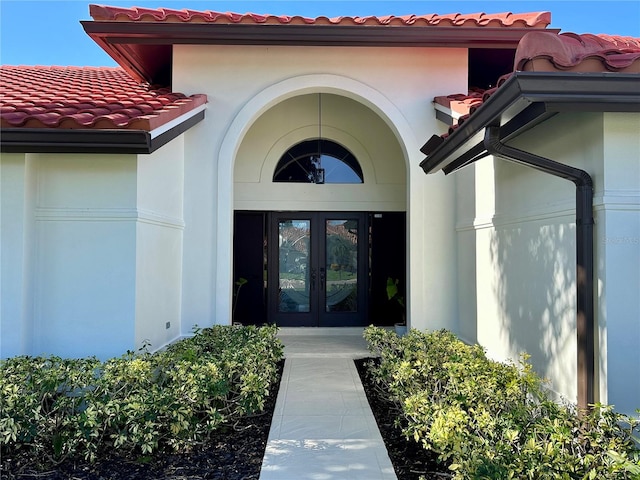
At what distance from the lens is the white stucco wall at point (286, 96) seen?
7.82 meters

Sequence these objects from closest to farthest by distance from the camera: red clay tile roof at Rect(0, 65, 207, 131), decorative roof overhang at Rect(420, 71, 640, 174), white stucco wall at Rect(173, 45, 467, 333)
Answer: decorative roof overhang at Rect(420, 71, 640, 174) → red clay tile roof at Rect(0, 65, 207, 131) → white stucco wall at Rect(173, 45, 467, 333)

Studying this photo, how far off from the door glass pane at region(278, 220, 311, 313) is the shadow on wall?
5.36 m

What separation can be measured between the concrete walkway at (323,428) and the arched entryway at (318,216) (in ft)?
9.44

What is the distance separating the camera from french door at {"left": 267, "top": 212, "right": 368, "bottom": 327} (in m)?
10.9

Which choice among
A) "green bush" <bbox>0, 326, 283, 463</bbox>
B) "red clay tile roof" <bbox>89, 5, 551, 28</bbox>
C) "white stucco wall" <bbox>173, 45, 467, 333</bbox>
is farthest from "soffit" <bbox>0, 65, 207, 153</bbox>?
"green bush" <bbox>0, 326, 283, 463</bbox>

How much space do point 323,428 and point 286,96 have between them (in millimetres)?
5803

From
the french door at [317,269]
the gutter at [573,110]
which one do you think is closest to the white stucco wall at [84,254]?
the gutter at [573,110]

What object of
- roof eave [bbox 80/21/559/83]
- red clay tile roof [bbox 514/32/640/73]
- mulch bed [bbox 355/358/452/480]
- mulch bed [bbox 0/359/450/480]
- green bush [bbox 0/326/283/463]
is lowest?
mulch bed [bbox 0/359/450/480]

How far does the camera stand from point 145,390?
14.8 ft

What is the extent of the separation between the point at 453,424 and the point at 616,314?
1.88 meters

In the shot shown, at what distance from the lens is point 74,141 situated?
5.37 m

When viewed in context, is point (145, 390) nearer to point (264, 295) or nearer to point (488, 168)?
point (488, 168)

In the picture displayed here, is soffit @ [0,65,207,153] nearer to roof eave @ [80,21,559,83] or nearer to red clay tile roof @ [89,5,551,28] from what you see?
roof eave @ [80,21,559,83]

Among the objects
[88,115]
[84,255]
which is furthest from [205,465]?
[88,115]
